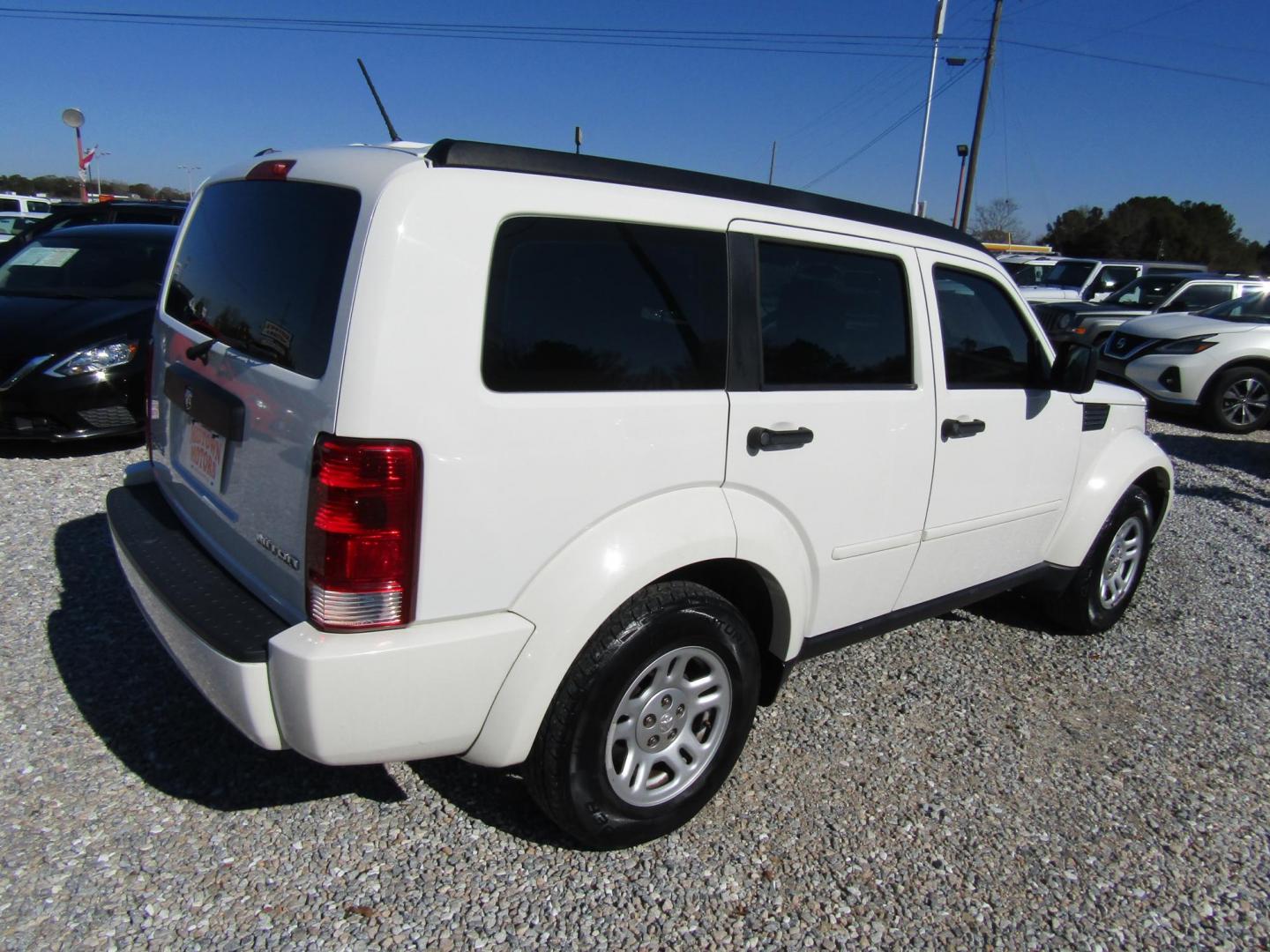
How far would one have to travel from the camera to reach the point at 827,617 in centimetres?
300

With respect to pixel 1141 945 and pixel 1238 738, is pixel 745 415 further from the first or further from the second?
pixel 1238 738

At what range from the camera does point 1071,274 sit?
17609 mm

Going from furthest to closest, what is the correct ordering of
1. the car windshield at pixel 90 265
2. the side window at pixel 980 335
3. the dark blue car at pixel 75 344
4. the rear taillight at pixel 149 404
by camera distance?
the car windshield at pixel 90 265 → the dark blue car at pixel 75 344 → the side window at pixel 980 335 → the rear taillight at pixel 149 404

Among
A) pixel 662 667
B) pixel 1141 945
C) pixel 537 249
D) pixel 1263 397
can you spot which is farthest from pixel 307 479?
pixel 1263 397

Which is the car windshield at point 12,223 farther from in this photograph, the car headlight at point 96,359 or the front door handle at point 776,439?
the front door handle at point 776,439

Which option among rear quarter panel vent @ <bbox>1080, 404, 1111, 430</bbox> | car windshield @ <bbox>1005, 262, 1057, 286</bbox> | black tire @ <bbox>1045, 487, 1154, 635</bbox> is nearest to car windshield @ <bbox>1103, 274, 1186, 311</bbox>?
car windshield @ <bbox>1005, 262, 1057, 286</bbox>

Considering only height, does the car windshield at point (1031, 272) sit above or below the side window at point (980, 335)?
below

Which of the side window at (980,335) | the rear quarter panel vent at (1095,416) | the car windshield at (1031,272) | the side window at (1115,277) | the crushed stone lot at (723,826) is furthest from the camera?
the car windshield at (1031,272)

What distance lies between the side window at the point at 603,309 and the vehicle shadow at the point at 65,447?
210 inches

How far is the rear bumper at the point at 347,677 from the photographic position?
197 centimetres

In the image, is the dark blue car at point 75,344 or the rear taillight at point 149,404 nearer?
the rear taillight at point 149,404

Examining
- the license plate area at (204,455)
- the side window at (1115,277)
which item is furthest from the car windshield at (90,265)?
the side window at (1115,277)

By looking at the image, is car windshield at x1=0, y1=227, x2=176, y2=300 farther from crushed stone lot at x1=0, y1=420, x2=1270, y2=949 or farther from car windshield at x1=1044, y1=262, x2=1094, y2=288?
car windshield at x1=1044, y1=262, x2=1094, y2=288

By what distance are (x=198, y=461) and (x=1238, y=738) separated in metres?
3.94
